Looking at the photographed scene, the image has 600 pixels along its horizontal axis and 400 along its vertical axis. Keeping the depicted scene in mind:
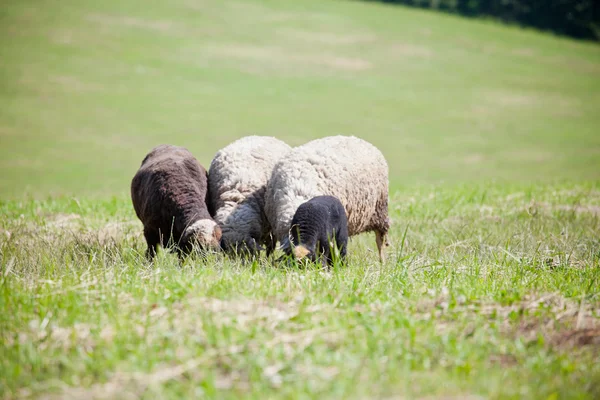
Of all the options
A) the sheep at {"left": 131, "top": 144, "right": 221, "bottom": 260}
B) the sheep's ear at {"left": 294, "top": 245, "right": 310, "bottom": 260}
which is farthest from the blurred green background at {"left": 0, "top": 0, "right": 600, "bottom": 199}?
the sheep's ear at {"left": 294, "top": 245, "right": 310, "bottom": 260}

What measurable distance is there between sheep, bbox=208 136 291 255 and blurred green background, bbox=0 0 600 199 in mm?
15550

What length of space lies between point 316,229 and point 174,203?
2.09m

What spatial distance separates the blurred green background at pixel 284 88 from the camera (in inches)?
1265

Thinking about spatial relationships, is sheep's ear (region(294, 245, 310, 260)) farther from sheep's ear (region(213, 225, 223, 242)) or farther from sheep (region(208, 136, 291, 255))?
sheep's ear (region(213, 225, 223, 242))

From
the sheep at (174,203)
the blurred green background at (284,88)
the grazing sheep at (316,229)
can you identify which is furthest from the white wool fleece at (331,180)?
the blurred green background at (284,88)

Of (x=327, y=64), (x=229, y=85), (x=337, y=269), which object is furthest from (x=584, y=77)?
(x=337, y=269)

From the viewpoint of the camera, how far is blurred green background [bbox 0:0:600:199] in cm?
3212

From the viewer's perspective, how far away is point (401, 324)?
467 cm

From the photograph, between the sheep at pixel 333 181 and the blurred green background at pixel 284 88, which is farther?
the blurred green background at pixel 284 88

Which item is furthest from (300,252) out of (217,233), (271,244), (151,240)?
(151,240)

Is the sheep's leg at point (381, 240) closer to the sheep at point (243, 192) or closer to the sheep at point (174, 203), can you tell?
the sheep at point (243, 192)

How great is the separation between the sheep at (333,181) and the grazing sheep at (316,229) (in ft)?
1.74

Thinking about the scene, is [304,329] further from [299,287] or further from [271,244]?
[271,244]

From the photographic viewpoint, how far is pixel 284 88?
147 feet
